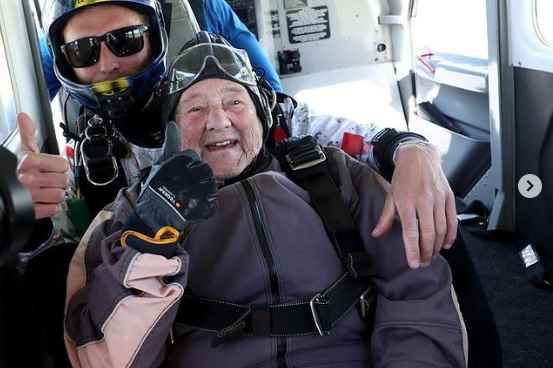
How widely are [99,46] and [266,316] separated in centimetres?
83

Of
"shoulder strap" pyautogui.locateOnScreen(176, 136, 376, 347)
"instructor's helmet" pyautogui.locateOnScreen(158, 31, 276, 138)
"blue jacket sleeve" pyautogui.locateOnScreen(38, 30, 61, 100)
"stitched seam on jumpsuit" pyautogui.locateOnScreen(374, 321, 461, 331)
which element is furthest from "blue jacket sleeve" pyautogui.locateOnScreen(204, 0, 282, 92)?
"stitched seam on jumpsuit" pyautogui.locateOnScreen(374, 321, 461, 331)

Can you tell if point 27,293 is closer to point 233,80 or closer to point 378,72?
point 233,80

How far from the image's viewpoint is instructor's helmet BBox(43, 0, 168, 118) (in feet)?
4.93

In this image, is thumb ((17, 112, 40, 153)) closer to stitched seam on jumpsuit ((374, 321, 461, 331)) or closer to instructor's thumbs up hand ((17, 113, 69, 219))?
instructor's thumbs up hand ((17, 113, 69, 219))

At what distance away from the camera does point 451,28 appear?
361 centimetres

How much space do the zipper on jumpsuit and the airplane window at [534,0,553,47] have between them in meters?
1.73

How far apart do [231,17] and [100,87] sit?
3.96ft

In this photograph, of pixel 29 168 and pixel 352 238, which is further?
pixel 352 238

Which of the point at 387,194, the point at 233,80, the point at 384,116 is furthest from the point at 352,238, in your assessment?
the point at 384,116

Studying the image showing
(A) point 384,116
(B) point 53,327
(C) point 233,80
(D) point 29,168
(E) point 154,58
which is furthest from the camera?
(A) point 384,116

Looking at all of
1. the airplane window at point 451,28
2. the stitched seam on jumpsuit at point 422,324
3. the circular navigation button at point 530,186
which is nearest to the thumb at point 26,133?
the stitched seam on jumpsuit at point 422,324

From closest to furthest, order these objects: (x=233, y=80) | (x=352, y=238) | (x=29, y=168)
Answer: (x=29, y=168)
(x=352, y=238)
(x=233, y=80)

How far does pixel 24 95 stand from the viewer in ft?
5.36

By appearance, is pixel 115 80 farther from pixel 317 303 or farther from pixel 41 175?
pixel 317 303
